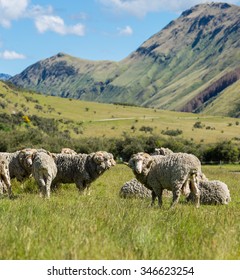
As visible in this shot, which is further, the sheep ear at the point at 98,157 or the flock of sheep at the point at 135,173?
the sheep ear at the point at 98,157

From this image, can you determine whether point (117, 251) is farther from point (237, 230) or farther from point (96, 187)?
point (96, 187)

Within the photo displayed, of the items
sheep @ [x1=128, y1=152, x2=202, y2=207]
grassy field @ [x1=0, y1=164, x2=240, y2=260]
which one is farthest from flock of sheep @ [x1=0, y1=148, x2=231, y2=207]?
grassy field @ [x1=0, y1=164, x2=240, y2=260]

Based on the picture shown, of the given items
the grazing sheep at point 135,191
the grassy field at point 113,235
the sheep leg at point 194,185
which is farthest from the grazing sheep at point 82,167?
the grassy field at point 113,235

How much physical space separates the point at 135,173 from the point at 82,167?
430 centimetres

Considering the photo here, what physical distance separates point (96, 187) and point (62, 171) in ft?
11.1

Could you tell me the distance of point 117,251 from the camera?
641 centimetres

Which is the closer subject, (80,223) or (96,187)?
(80,223)

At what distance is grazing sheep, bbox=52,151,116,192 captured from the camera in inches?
737

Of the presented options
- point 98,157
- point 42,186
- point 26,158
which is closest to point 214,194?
point 98,157

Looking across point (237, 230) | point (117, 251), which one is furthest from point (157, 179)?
point (117, 251)

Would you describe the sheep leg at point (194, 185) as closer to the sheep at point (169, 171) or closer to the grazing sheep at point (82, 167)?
the sheep at point (169, 171)

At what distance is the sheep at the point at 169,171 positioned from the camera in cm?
1416

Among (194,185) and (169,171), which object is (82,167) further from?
(194,185)

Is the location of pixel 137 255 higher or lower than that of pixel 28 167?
lower
